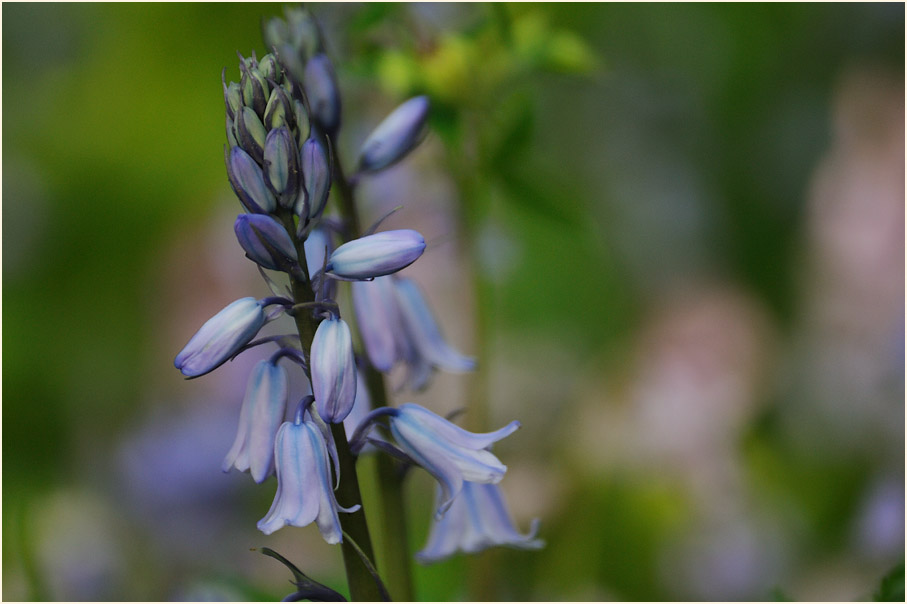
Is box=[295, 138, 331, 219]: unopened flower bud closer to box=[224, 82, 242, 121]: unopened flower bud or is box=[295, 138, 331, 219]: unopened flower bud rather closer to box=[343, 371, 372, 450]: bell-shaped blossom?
box=[224, 82, 242, 121]: unopened flower bud

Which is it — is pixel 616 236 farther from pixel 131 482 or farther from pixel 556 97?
pixel 131 482

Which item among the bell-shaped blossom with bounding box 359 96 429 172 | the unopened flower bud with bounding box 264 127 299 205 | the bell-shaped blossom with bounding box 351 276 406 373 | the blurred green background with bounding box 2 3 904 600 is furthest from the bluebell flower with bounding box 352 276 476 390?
the blurred green background with bounding box 2 3 904 600

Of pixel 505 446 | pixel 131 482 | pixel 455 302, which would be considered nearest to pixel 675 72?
pixel 455 302

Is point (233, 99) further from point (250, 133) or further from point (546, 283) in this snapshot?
point (546, 283)

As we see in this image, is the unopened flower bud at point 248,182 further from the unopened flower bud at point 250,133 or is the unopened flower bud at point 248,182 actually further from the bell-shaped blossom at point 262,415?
the bell-shaped blossom at point 262,415

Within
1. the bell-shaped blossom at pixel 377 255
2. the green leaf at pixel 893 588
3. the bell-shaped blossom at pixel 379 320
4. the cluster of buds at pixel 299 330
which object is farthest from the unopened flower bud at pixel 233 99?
the green leaf at pixel 893 588

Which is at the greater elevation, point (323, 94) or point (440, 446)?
point (323, 94)

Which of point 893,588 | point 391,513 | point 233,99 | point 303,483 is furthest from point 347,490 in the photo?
point 893,588
